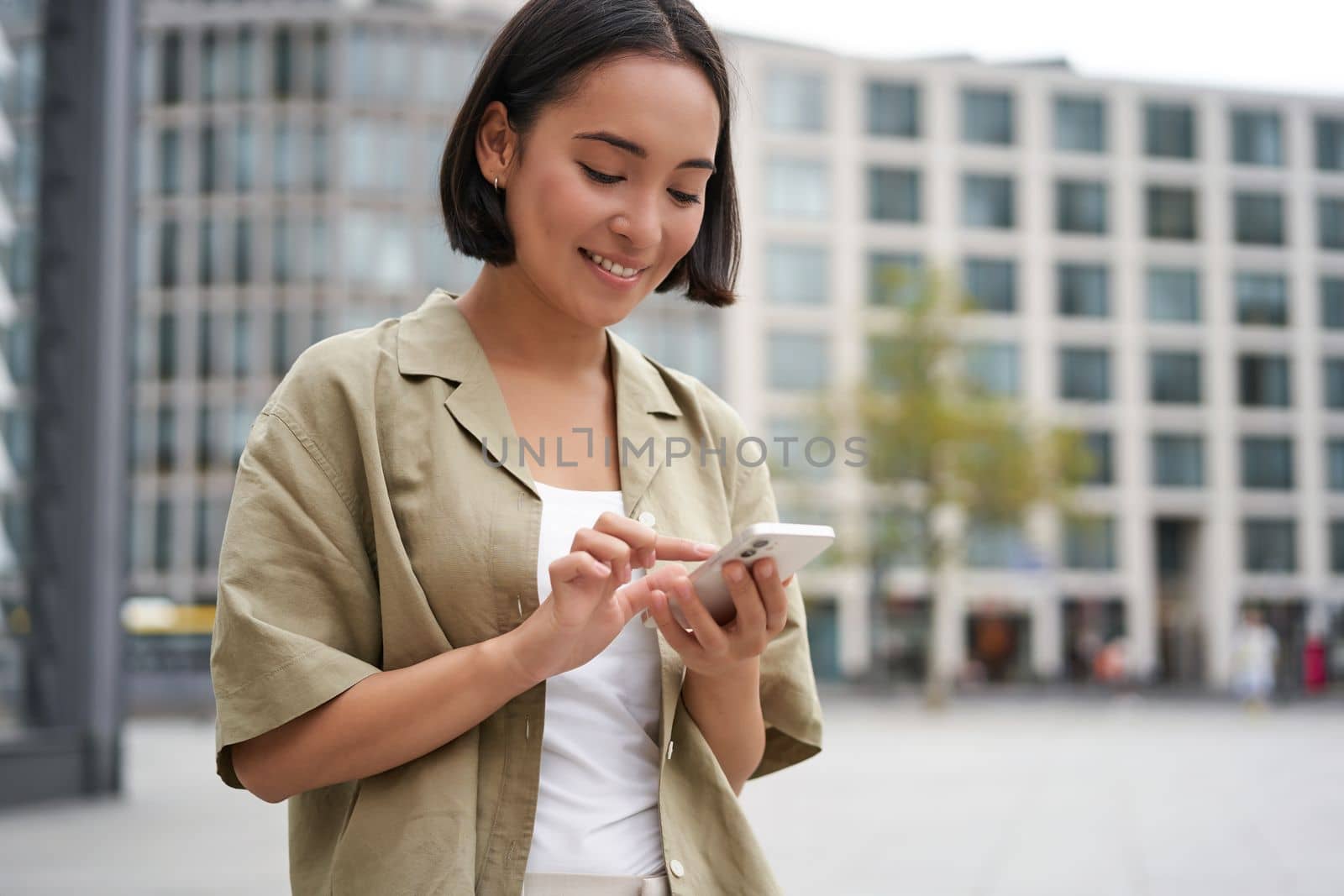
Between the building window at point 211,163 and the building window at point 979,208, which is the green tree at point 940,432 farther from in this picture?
the building window at point 211,163

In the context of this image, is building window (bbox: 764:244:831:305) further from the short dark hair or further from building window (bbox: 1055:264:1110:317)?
the short dark hair

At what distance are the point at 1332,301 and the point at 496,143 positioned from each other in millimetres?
56343

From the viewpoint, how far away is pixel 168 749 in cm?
1939

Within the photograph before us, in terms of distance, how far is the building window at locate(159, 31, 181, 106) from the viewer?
4928cm

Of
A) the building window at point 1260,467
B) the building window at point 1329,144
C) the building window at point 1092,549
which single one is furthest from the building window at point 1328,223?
the building window at point 1092,549

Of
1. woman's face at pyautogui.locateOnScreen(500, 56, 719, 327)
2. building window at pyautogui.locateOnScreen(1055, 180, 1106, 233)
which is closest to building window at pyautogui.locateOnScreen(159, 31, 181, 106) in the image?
building window at pyautogui.locateOnScreen(1055, 180, 1106, 233)

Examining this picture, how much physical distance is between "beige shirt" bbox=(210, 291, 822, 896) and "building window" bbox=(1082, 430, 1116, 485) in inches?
1990

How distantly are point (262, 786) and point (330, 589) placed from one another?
223 mm

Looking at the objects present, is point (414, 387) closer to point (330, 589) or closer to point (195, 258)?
point (330, 589)

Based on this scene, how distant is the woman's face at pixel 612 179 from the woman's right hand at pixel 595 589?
37 cm

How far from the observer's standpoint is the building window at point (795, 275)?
5044 centimetres

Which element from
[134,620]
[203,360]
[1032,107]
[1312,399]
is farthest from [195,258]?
[1312,399]

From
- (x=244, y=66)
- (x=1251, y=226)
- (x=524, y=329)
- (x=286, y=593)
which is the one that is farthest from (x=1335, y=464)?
(x=286, y=593)

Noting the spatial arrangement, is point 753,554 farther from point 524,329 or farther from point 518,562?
point 524,329
